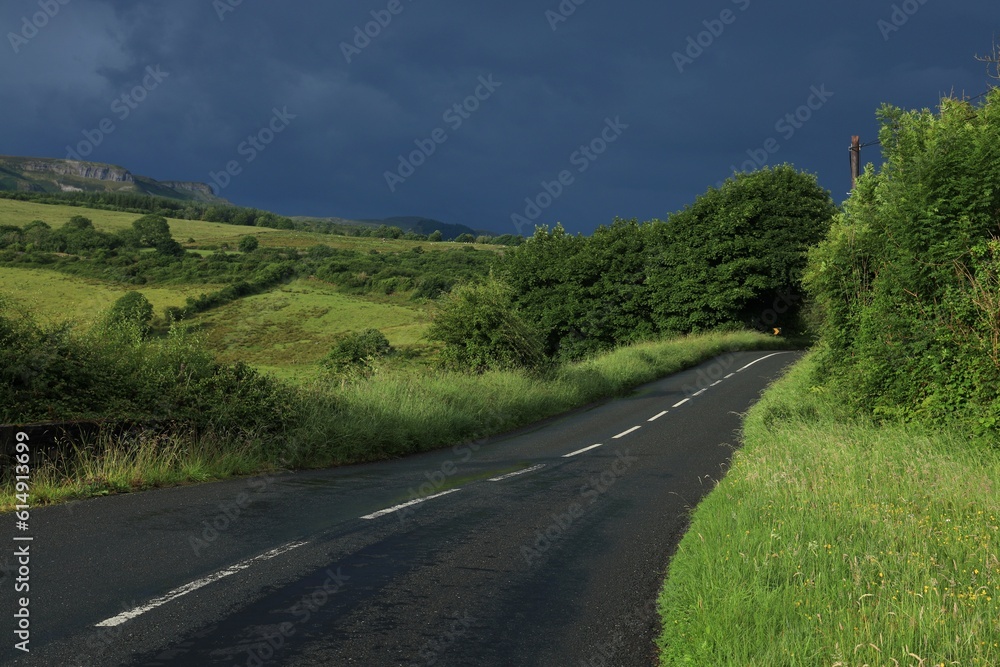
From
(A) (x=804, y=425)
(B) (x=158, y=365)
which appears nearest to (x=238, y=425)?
(B) (x=158, y=365)

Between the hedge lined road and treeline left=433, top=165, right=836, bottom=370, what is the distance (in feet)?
120

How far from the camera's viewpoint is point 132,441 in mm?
9617

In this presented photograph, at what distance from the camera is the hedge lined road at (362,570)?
14.1 ft

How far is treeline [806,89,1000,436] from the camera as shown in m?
9.81

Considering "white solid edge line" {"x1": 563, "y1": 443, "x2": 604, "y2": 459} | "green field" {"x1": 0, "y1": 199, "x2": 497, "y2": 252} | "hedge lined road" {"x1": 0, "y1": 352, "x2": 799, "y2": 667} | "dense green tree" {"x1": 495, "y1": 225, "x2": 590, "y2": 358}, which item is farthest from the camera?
"green field" {"x1": 0, "y1": 199, "x2": 497, "y2": 252}

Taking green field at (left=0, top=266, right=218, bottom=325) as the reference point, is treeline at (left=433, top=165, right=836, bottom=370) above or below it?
below

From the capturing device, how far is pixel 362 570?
227 inches

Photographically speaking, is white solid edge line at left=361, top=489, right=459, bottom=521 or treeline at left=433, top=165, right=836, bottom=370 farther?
treeline at left=433, top=165, right=836, bottom=370

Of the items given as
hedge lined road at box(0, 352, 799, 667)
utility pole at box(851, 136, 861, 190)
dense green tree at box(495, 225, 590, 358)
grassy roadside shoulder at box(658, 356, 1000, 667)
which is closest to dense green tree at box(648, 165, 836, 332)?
dense green tree at box(495, 225, 590, 358)

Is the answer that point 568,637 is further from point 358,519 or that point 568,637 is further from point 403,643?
point 358,519

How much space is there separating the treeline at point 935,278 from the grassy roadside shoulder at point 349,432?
8065 millimetres

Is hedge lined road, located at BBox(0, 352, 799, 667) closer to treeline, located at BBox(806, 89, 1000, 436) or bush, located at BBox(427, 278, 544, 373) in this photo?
treeline, located at BBox(806, 89, 1000, 436)

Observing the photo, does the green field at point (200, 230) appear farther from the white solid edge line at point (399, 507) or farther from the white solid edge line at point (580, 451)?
the white solid edge line at point (399, 507)

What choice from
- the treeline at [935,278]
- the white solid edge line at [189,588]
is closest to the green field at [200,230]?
the treeline at [935,278]
